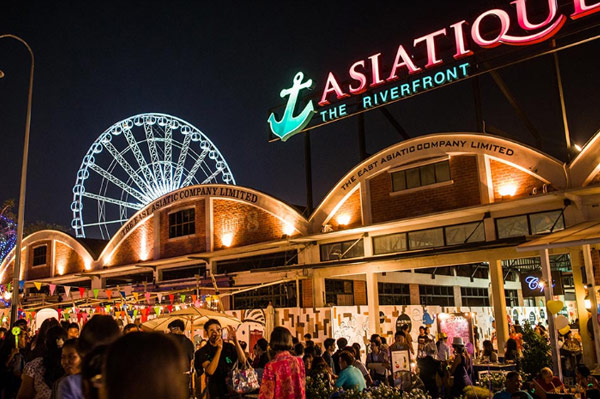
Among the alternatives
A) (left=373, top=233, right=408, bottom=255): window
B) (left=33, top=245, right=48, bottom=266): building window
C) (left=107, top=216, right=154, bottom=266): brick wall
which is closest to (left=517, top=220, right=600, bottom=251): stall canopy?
(left=373, top=233, right=408, bottom=255): window

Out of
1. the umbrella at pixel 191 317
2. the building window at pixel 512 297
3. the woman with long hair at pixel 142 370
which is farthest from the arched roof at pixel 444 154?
the building window at pixel 512 297

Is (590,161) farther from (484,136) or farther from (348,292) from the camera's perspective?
(348,292)

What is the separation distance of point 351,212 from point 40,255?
21554 mm

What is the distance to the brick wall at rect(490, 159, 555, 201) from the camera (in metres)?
14.8

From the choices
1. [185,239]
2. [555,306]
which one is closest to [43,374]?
[555,306]

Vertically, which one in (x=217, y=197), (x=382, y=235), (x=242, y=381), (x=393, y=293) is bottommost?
(x=242, y=381)

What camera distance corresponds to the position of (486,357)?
15.1 m

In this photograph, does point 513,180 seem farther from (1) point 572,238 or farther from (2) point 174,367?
(2) point 174,367

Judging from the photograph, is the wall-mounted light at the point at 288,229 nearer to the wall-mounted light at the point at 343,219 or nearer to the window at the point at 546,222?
the wall-mounted light at the point at 343,219

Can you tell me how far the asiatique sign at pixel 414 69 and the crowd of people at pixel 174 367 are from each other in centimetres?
829

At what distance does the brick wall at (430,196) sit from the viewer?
52.2 ft

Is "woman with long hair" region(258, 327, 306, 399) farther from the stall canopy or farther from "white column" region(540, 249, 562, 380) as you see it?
"white column" region(540, 249, 562, 380)

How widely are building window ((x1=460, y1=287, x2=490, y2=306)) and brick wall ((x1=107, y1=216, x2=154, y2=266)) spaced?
614 inches

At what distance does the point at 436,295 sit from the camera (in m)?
26.4
